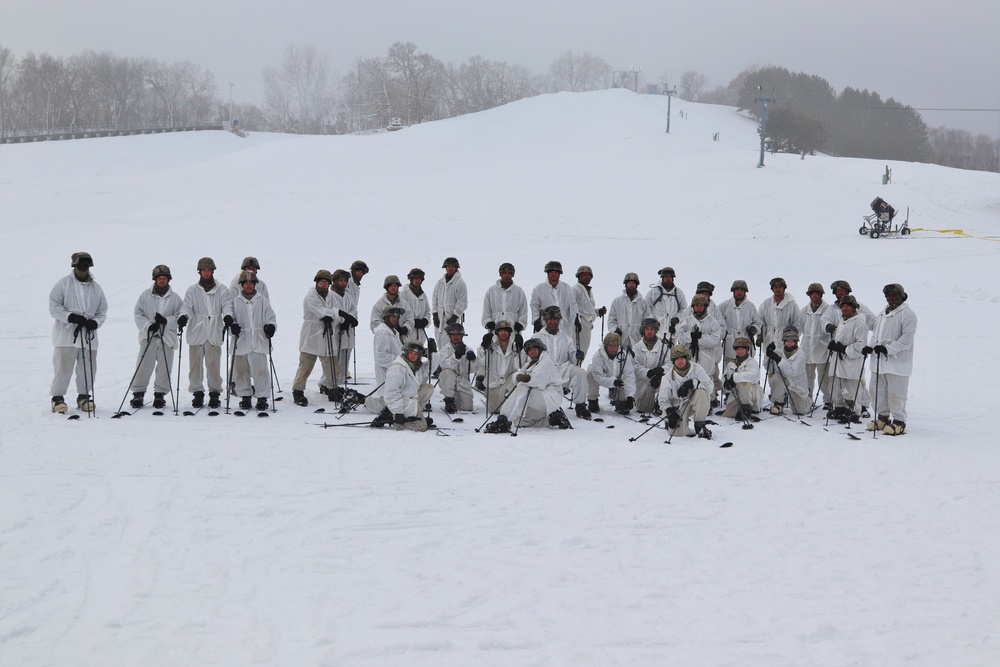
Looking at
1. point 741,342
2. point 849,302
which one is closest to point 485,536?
point 741,342

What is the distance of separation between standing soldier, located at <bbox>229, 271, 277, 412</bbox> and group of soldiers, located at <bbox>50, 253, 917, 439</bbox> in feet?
0.06

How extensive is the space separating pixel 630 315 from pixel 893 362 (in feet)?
10.8

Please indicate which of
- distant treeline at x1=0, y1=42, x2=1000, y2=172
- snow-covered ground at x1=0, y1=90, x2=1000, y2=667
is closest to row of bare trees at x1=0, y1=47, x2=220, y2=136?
distant treeline at x1=0, y1=42, x2=1000, y2=172

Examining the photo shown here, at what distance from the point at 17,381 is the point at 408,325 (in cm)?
521

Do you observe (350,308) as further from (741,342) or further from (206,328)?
(741,342)

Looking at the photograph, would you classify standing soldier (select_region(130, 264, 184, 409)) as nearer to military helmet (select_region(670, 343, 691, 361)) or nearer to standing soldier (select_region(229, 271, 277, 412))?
standing soldier (select_region(229, 271, 277, 412))

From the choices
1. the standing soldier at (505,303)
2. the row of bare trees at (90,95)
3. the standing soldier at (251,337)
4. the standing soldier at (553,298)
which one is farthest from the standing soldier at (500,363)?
the row of bare trees at (90,95)

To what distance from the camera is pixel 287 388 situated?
37.0 ft

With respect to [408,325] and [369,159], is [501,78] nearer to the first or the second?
[369,159]

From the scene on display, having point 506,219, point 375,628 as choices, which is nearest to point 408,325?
point 375,628

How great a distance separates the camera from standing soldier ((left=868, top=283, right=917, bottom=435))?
9.40 m

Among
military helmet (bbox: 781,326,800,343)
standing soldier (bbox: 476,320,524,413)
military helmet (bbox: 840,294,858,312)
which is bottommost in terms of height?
standing soldier (bbox: 476,320,524,413)

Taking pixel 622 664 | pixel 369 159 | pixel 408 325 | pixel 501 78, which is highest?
pixel 501 78

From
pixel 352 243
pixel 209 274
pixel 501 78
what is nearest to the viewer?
pixel 209 274
